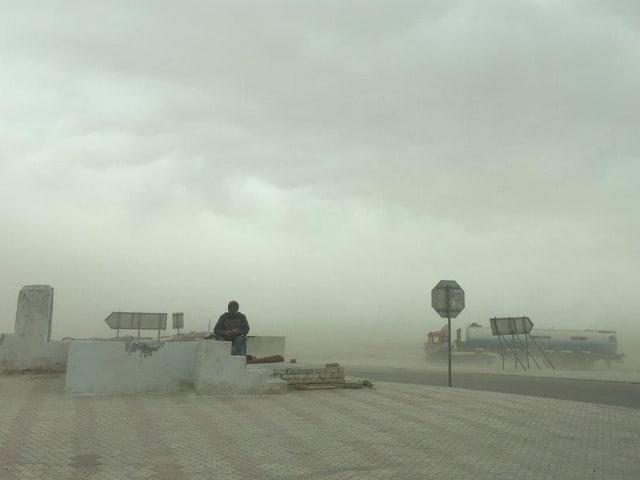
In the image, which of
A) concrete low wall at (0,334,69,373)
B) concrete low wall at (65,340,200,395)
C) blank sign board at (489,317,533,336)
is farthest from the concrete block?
blank sign board at (489,317,533,336)

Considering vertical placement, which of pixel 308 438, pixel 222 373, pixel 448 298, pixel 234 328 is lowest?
pixel 308 438

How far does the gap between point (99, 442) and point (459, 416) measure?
5538 millimetres

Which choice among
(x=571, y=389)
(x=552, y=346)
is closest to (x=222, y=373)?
(x=571, y=389)

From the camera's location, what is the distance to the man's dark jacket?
12.4m

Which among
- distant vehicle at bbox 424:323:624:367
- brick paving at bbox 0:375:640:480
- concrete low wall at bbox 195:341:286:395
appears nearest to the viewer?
brick paving at bbox 0:375:640:480

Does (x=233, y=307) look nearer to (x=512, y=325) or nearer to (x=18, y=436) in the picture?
(x=18, y=436)

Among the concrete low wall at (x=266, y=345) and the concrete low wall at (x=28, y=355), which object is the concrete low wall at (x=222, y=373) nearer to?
the concrete low wall at (x=28, y=355)

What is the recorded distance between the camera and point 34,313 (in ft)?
45.6

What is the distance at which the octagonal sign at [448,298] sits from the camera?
52.6ft

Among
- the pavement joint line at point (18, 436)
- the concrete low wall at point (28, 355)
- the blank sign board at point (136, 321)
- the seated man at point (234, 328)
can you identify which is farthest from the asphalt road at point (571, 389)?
the blank sign board at point (136, 321)

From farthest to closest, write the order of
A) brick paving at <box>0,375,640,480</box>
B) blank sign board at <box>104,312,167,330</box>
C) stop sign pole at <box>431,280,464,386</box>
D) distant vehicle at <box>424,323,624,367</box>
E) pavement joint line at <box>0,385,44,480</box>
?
distant vehicle at <box>424,323,624,367</box>, blank sign board at <box>104,312,167,330</box>, stop sign pole at <box>431,280,464,386</box>, brick paving at <box>0,375,640,480</box>, pavement joint line at <box>0,385,44,480</box>

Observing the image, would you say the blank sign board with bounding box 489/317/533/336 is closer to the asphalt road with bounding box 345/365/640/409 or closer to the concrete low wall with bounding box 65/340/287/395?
the asphalt road with bounding box 345/365/640/409

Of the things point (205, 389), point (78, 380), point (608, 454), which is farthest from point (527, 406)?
point (78, 380)

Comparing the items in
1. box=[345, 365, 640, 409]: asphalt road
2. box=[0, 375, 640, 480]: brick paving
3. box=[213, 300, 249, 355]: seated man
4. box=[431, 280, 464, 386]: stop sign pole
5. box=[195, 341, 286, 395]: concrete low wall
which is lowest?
box=[345, 365, 640, 409]: asphalt road
